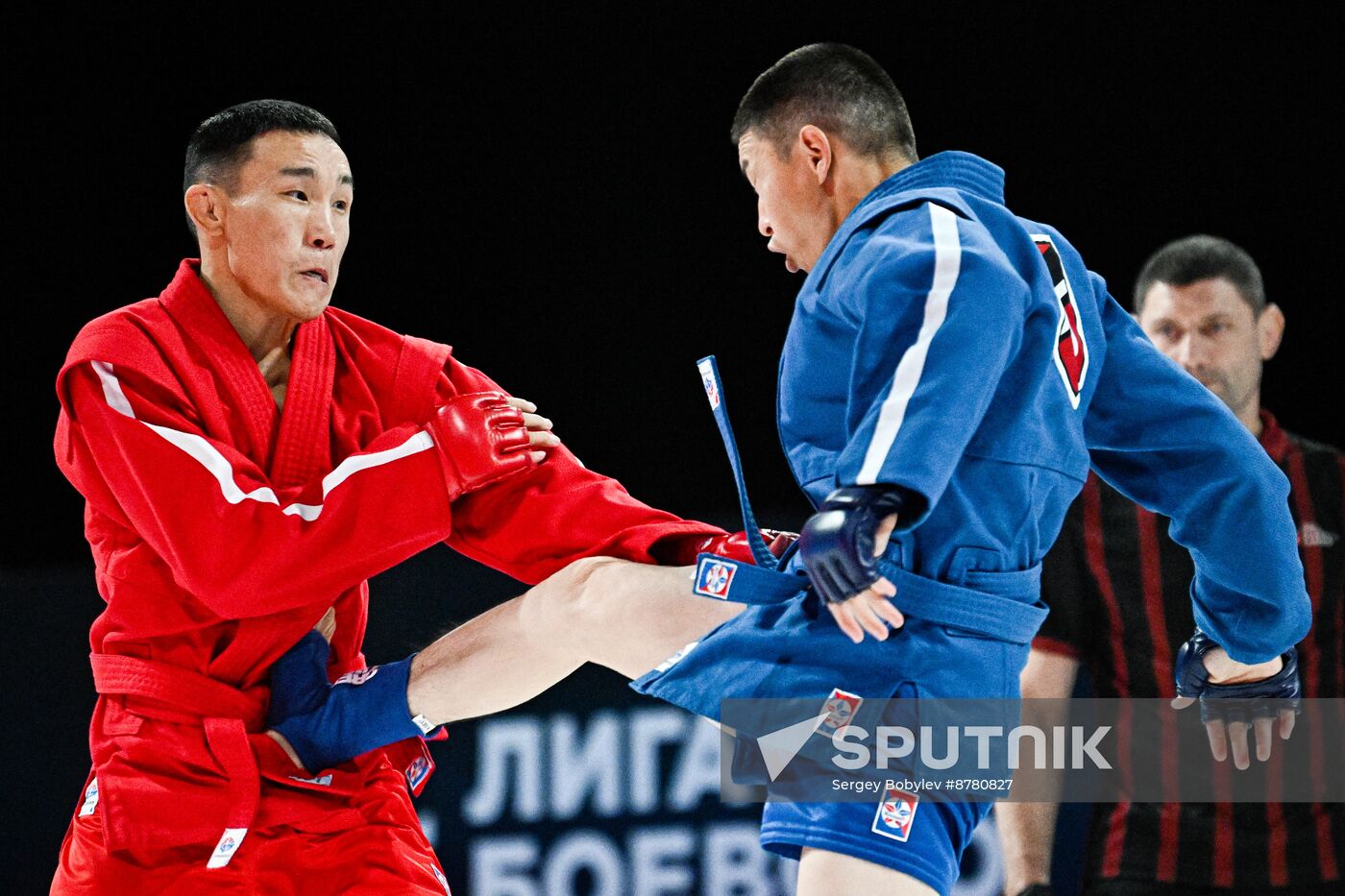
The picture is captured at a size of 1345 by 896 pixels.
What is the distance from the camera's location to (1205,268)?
11.2 feet

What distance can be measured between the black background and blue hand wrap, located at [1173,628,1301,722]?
140 centimetres

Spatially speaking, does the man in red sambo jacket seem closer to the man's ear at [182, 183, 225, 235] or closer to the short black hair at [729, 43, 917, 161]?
the man's ear at [182, 183, 225, 235]

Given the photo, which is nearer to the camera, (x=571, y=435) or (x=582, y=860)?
(x=582, y=860)

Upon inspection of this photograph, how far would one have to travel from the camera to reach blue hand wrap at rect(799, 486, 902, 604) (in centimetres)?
168

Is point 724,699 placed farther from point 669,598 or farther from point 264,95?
point 264,95

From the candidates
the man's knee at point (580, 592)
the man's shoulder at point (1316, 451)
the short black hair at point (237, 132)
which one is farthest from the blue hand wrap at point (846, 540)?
the man's shoulder at point (1316, 451)

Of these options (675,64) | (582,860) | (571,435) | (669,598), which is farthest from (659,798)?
(675,64)

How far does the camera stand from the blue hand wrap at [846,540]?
5.50 feet

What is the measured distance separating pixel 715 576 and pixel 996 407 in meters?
0.40

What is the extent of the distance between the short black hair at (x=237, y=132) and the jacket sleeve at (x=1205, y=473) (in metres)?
1.23

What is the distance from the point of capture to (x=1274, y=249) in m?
4.33

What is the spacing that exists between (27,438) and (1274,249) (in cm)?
325

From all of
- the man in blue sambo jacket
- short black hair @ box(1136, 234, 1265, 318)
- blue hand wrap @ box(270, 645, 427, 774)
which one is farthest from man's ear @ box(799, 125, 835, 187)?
short black hair @ box(1136, 234, 1265, 318)

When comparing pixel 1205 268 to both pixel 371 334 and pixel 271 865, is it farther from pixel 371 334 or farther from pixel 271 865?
pixel 271 865
